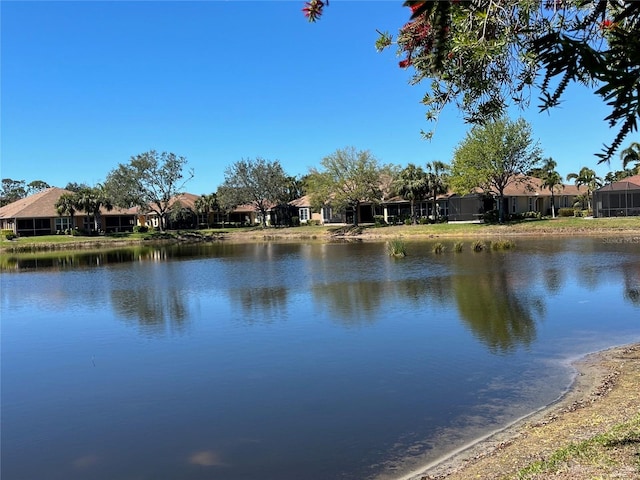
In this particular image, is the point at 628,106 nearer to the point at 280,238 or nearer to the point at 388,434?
the point at 388,434

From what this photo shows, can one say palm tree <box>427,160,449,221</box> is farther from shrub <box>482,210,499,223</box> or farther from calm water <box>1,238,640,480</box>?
calm water <box>1,238,640,480</box>

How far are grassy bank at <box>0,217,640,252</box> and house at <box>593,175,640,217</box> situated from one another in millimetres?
3223

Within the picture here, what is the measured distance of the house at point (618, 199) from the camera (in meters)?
52.1

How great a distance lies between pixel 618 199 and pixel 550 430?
53.1 m

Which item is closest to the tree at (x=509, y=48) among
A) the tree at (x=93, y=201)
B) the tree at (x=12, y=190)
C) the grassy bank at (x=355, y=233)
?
the grassy bank at (x=355, y=233)

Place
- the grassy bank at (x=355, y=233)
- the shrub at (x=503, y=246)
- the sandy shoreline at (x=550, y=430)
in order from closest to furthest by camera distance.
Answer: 1. the sandy shoreline at (x=550, y=430)
2. the shrub at (x=503, y=246)
3. the grassy bank at (x=355, y=233)

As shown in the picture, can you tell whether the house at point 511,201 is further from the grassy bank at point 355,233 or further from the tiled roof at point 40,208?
the tiled roof at point 40,208

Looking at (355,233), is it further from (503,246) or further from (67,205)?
(67,205)

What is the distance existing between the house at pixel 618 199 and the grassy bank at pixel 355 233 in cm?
322

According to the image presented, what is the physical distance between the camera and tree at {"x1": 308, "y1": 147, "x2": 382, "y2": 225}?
214 feet

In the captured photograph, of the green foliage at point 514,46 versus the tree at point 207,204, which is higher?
the tree at point 207,204

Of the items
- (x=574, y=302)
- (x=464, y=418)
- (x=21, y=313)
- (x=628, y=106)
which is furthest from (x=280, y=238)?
(x=628, y=106)

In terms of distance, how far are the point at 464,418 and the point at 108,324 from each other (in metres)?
13.0

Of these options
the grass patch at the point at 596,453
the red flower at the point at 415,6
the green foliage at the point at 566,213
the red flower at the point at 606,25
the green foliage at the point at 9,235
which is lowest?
the grass patch at the point at 596,453
